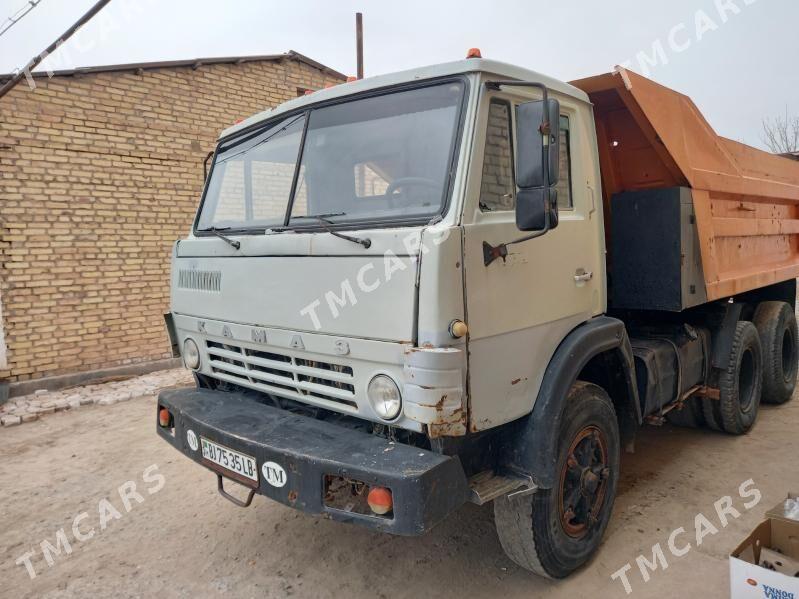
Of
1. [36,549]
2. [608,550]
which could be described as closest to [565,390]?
[608,550]

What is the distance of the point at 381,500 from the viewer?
2.05m

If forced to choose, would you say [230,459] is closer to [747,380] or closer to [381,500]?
[381,500]

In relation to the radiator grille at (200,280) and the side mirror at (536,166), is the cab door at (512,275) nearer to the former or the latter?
the side mirror at (536,166)

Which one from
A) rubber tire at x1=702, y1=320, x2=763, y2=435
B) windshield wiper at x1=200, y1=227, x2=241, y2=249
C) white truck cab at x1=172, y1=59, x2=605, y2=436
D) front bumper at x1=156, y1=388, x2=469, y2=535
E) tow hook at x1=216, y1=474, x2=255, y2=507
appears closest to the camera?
front bumper at x1=156, y1=388, x2=469, y2=535

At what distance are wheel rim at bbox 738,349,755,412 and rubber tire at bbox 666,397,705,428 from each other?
41 centimetres

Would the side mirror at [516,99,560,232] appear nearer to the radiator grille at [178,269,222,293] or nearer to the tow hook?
the radiator grille at [178,269,222,293]

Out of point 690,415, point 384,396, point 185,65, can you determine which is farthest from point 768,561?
point 185,65

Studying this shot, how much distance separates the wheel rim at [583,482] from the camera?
107 inches

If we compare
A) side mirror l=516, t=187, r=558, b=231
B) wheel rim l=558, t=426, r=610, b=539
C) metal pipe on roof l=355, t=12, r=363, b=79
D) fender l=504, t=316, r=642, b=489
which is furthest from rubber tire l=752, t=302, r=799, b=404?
metal pipe on roof l=355, t=12, r=363, b=79

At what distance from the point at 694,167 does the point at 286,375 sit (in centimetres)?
283

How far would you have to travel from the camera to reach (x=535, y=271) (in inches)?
99.3

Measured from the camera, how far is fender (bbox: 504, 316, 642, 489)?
2414 millimetres

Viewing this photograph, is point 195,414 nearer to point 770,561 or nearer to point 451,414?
point 451,414

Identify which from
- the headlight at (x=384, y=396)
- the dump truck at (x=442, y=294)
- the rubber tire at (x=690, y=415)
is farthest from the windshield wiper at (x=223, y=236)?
the rubber tire at (x=690, y=415)
